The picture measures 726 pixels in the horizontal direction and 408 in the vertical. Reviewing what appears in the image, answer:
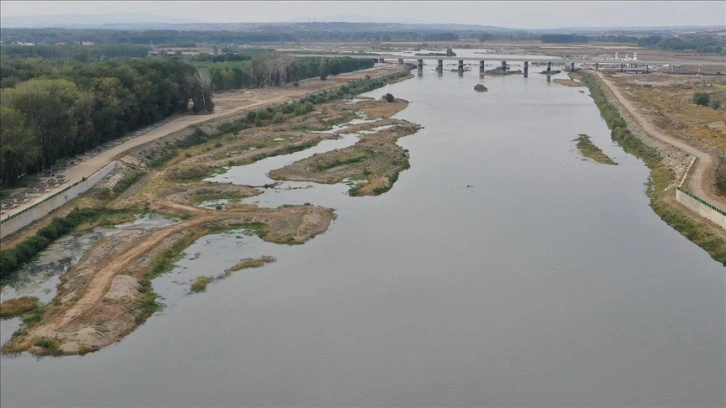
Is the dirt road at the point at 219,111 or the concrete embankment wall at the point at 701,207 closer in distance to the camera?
the concrete embankment wall at the point at 701,207

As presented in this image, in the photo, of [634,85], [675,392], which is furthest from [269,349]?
[634,85]

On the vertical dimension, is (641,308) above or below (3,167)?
below

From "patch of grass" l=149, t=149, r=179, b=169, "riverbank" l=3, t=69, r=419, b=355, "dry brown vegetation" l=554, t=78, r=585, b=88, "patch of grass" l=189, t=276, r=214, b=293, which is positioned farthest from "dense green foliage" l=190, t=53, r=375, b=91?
"patch of grass" l=189, t=276, r=214, b=293

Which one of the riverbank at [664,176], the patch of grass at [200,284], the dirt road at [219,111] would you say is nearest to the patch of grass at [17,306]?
the patch of grass at [200,284]

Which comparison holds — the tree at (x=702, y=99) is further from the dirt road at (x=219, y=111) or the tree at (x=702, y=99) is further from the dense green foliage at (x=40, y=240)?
the dense green foliage at (x=40, y=240)

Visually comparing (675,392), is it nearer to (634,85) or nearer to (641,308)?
(641,308)

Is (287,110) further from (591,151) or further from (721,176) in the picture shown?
(721,176)

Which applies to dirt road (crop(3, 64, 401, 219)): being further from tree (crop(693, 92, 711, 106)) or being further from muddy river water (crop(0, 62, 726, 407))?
tree (crop(693, 92, 711, 106))
